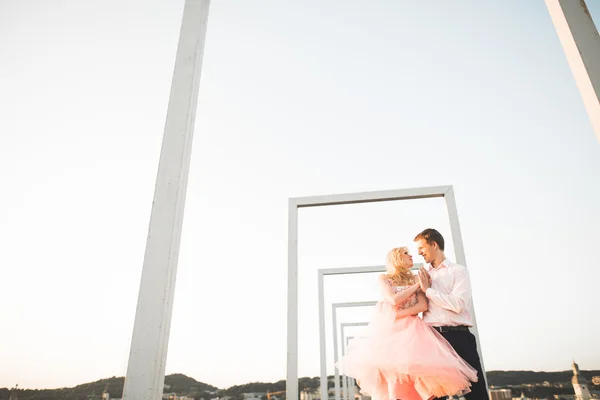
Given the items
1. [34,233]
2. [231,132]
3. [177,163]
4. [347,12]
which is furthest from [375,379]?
[347,12]

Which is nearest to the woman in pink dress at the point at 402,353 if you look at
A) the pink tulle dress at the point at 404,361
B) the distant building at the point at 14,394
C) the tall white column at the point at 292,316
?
the pink tulle dress at the point at 404,361

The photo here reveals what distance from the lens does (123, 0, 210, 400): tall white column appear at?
4.47ft

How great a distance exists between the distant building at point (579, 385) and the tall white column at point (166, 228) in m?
5.21

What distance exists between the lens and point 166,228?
5.10ft

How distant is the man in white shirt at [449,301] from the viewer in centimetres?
254

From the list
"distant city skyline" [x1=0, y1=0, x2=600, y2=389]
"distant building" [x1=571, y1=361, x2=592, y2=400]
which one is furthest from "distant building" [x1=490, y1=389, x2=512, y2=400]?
"distant building" [x1=571, y1=361, x2=592, y2=400]

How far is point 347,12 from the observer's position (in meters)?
3.41

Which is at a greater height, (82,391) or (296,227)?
(296,227)

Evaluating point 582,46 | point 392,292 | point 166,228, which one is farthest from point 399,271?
point 166,228

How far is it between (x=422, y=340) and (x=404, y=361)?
0.22 metres

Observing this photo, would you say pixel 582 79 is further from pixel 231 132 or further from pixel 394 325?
pixel 231 132

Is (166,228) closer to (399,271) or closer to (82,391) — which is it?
(82,391)

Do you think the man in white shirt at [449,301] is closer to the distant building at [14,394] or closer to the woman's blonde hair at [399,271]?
the woman's blonde hair at [399,271]

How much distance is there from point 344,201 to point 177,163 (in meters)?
3.48
